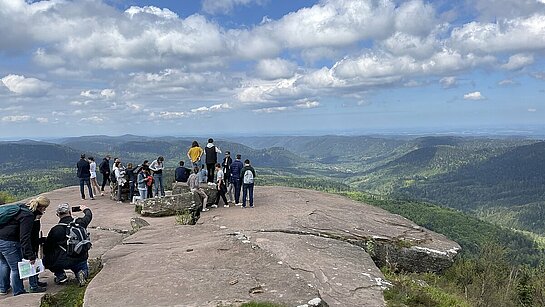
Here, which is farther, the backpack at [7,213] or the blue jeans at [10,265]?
the blue jeans at [10,265]

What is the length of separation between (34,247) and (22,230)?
0.84m

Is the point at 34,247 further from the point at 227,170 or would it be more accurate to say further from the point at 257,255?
the point at 227,170

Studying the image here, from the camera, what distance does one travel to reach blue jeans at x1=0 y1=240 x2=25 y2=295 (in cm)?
1015

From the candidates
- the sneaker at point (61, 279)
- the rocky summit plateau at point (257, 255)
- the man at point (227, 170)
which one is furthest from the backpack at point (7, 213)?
the man at point (227, 170)

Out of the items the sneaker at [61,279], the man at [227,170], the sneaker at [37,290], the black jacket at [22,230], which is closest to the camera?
the black jacket at [22,230]

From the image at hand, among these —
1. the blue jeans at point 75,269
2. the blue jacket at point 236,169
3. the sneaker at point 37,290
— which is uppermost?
the blue jacket at point 236,169

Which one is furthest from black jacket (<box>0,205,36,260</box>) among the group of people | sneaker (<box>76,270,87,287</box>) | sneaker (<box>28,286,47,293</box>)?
sneaker (<box>76,270,87,287</box>)

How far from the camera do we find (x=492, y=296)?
16.2 meters

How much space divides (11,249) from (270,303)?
6925 mm

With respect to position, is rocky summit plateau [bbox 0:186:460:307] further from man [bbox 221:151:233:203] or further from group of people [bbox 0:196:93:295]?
man [bbox 221:151:233:203]

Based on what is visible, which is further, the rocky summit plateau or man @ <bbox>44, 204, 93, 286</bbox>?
man @ <bbox>44, 204, 93, 286</bbox>

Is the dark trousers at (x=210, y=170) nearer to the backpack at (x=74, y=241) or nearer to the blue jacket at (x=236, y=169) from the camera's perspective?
the blue jacket at (x=236, y=169)

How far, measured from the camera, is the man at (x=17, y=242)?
1000 cm

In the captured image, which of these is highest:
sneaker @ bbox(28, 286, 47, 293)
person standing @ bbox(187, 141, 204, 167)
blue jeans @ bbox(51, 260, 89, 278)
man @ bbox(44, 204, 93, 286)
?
person standing @ bbox(187, 141, 204, 167)
